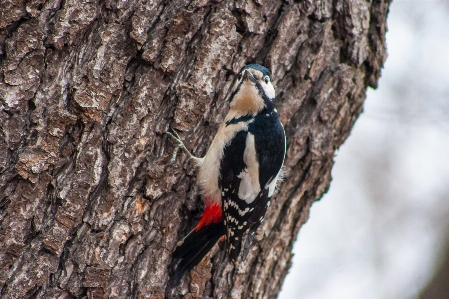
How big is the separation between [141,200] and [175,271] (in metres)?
0.45

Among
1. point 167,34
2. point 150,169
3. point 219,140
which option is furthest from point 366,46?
point 150,169

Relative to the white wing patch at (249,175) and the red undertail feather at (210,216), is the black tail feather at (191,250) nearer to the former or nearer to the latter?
the red undertail feather at (210,216)

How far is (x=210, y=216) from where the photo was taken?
2924 millimetres

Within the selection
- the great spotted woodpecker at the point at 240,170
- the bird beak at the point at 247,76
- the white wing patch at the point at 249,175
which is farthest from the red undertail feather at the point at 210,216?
the bird beak at the point at 247,76

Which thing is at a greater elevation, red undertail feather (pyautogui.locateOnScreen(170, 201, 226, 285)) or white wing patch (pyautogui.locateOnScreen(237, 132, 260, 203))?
white wing patch (pyautogui.locateOnScreen(237, 132, 260, 203))

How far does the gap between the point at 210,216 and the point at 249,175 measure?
0.46m

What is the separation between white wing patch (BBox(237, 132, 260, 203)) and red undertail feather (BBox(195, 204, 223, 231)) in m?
0.21

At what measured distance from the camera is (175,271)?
105 inches

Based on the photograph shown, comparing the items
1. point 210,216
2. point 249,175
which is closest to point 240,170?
point 249,175

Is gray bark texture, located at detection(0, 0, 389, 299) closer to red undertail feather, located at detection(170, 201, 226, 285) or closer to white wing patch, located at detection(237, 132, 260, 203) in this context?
red undertail feather, located at detection(170, 201, 226, 285)

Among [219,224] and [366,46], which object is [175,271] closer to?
[219,224]

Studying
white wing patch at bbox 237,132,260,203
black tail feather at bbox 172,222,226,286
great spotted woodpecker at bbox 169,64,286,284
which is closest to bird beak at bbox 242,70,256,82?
great spotted woodpecker at bbox 169,64,286,284

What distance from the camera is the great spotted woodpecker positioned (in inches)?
110

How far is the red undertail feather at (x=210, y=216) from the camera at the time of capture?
284 cm
